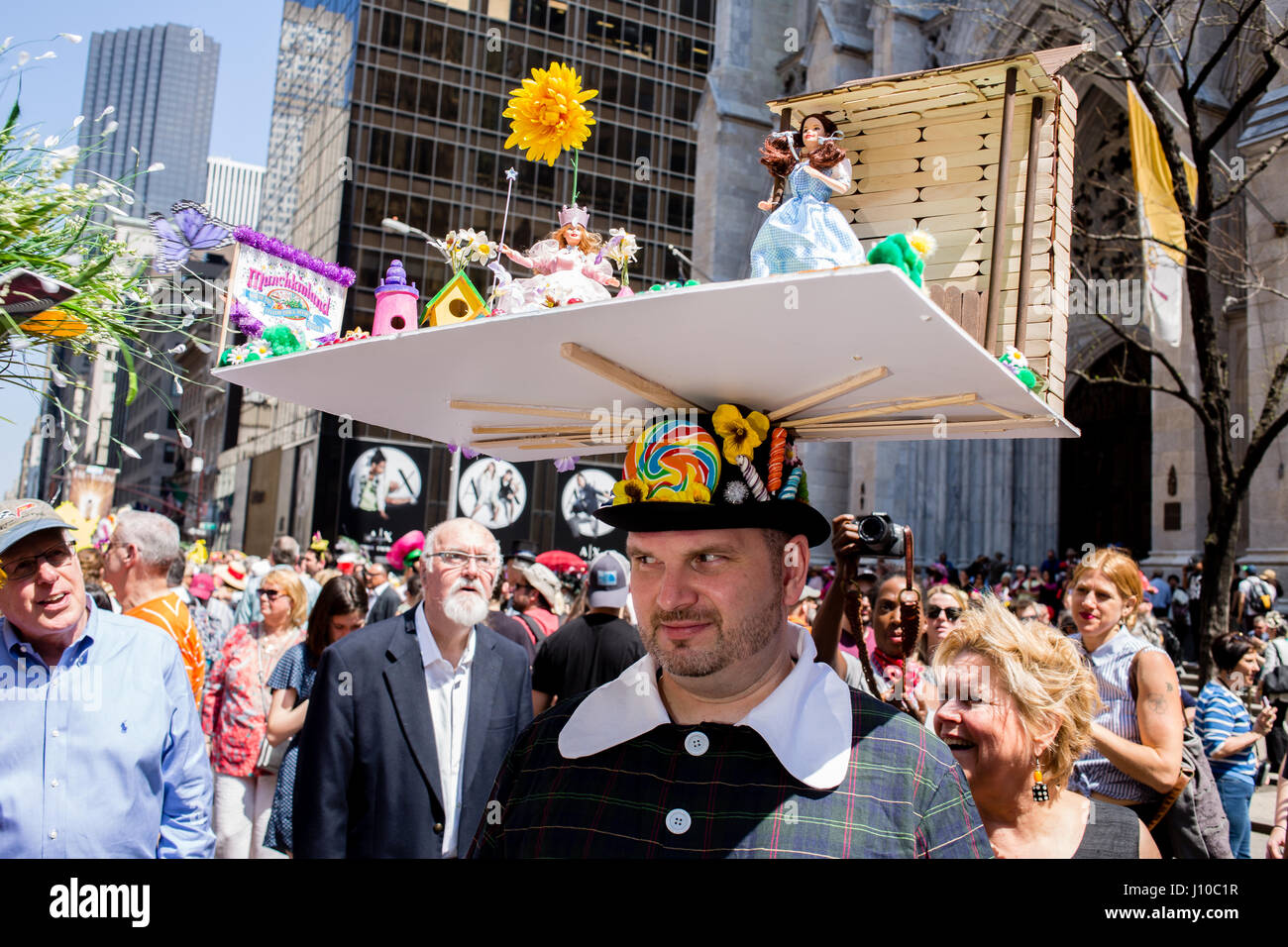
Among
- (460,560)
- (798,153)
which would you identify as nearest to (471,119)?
(460,560)

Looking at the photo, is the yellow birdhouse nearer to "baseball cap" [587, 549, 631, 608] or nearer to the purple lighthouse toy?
the purple lighthouse toy

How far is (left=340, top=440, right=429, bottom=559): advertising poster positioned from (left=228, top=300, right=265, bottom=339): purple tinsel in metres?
41.8

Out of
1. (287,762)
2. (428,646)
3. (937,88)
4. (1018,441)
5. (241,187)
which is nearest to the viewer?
(937,88)

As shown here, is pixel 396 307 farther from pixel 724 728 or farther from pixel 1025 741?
pixel 1025 741

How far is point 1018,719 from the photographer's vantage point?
124 inches

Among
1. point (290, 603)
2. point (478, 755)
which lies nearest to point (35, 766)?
point (478, 755)

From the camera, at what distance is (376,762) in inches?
158

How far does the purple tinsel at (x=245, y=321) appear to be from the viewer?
240 cm

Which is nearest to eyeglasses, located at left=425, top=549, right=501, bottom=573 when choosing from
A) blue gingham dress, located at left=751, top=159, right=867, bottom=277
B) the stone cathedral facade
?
blue gingham dress, located at left=751, top=159, right=867, bottom=277

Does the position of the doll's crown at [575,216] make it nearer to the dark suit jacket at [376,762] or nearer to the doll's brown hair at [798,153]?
the doll's brown hair at [798,153]

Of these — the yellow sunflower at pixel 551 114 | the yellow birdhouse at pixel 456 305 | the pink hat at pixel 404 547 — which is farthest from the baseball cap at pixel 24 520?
the pink hat at pixel 404 547

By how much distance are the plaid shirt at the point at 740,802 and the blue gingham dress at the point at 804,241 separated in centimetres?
100

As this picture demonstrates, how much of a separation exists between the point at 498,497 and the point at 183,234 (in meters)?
43.5
